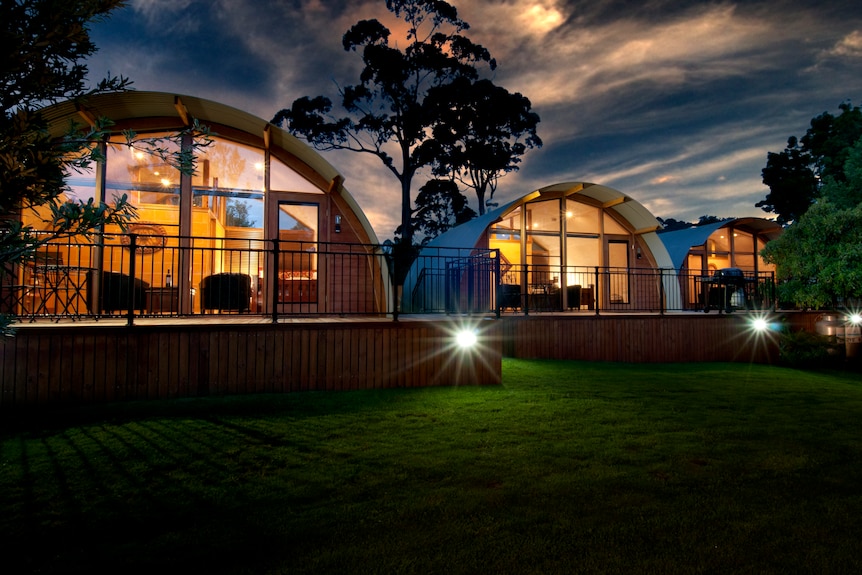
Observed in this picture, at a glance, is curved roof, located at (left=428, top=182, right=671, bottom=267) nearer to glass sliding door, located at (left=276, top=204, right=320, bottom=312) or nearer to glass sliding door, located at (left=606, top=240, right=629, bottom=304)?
glass sliding door, located at (left=606, top=240, right=629, bottom=304)

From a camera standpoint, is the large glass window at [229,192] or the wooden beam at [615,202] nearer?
the large glass window at [229,192]

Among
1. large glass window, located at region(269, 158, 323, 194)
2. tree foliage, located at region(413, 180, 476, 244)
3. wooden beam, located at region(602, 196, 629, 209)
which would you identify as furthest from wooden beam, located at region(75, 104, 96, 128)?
tree foliage, located at region(413, 180, 476, 244)

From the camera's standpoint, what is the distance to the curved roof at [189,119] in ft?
29.2

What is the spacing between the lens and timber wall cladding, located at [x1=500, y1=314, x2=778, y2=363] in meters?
9.99

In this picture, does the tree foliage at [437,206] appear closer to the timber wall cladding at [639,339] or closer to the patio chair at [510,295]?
the patio chair at [510,295]

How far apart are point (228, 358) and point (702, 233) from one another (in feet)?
60.4

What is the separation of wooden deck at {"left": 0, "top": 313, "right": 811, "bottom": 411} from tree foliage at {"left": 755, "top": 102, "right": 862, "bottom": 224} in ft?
104

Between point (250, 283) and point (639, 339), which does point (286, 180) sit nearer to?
point (250, 283)

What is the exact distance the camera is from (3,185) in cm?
221

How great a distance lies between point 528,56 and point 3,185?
896 inches

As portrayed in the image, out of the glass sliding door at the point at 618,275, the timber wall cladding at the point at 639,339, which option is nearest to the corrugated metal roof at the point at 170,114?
the timber wall cladding at the point at 639,339

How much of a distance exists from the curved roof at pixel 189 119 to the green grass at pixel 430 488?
250 inches

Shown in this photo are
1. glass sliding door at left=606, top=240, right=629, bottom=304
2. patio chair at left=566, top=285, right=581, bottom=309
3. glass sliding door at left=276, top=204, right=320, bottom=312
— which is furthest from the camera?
glass sliding door at left=606, top=240, right=629, bottom=304

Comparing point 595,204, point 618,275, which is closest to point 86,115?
point 595,204
